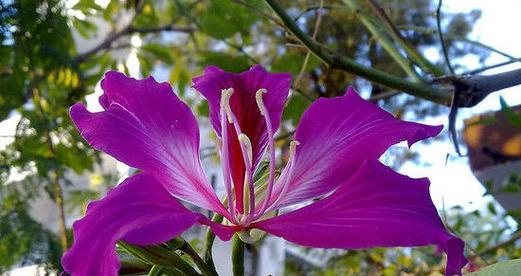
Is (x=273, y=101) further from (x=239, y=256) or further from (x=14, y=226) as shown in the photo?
(x=14, y=226)

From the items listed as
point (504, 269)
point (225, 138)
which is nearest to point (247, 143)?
point (225, 138)

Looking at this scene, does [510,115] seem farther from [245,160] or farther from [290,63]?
[245,160]

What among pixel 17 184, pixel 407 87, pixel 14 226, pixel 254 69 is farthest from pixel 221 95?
pixel 17 184

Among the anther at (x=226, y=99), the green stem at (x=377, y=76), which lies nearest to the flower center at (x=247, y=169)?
the anther at (x=226, y=99)

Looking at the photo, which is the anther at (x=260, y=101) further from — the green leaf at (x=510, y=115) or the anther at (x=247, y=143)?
the green leaf at (x=510, y=115)

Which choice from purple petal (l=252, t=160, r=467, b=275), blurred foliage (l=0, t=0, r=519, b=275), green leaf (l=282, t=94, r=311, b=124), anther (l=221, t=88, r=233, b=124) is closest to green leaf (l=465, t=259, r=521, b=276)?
purple petal (l=252, t=160, r=467, b=275)

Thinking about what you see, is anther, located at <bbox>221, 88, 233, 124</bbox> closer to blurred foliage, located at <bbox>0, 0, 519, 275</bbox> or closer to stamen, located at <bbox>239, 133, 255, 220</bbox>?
stamen, located at <bbox>239, 133, 255, 220</bbox>
